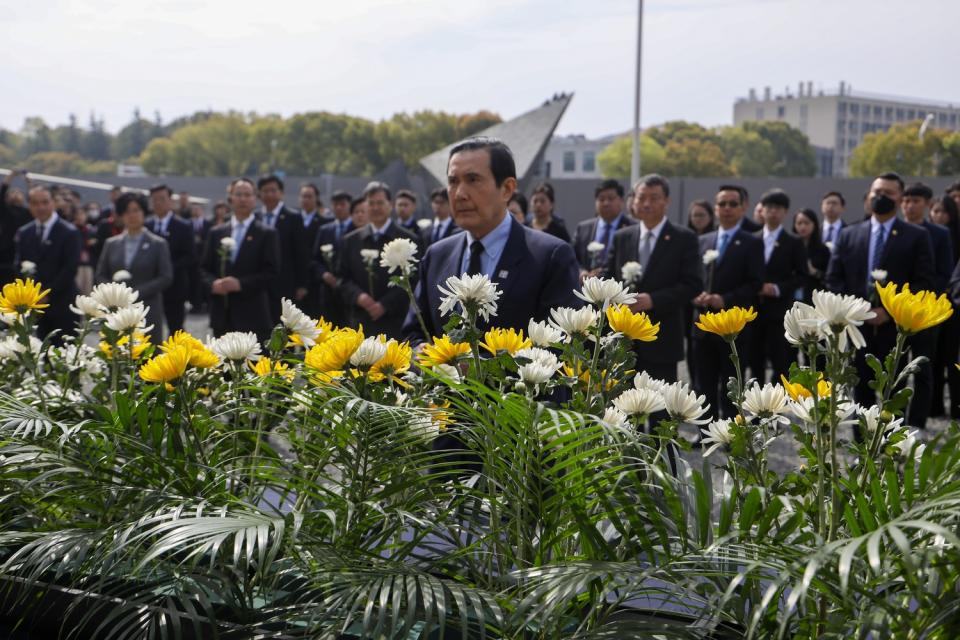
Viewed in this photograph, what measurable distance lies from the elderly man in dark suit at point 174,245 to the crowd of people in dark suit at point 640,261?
16mm

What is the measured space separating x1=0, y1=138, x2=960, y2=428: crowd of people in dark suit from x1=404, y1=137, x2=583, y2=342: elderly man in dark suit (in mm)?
1650

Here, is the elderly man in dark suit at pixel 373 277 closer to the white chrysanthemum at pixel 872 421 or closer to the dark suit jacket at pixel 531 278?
the dark suit jacket at pixel 531 278

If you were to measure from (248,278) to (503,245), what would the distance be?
5.89 m

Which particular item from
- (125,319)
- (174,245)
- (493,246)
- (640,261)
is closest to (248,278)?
(174,245)

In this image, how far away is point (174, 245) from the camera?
445 inches

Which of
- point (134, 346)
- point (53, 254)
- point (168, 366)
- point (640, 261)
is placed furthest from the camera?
point (53, 254)

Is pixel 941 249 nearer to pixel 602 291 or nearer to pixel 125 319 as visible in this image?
pixel 602 291

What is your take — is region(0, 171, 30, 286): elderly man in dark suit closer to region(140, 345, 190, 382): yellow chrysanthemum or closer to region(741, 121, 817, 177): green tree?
region(140, 345, 190, 382): yellow chrysanthemum

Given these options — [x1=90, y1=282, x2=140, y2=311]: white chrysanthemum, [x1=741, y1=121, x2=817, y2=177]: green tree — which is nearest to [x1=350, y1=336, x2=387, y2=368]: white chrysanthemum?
[x1=90, y1=282, x2=140, y2=311]: white chrysanthemum

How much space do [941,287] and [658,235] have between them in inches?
104

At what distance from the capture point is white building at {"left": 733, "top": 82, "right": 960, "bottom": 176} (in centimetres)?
14025

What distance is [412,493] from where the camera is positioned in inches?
89.7

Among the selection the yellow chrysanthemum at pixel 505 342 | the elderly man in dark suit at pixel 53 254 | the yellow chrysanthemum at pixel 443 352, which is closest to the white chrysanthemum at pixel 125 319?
the yellow chrysanthemum at pixel 443 352

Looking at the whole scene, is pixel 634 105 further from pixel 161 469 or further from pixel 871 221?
pixel 161 469
